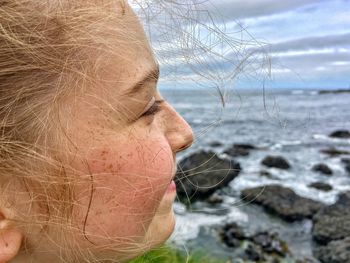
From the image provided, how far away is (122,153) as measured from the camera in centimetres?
160

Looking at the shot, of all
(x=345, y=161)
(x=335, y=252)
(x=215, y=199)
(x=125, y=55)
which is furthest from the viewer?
(x=345, y=161)

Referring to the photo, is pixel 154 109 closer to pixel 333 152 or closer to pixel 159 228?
pixel 159 228

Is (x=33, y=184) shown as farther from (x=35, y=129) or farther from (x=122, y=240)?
(x=122, y=240)

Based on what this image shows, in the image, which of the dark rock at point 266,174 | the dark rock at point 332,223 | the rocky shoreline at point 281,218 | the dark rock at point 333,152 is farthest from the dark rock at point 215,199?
the dark rock at point 333,152

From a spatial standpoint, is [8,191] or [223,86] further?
[223,86]

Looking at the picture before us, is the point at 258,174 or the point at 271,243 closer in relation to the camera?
the point at 271,243

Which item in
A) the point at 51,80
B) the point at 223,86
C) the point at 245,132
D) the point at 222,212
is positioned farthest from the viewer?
the point at 245,132

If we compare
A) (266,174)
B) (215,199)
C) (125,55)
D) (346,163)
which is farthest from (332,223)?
(125,55)

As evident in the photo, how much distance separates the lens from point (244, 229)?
422 inches

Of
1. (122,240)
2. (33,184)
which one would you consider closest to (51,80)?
(33,184)

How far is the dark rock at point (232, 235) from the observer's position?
10008 mm

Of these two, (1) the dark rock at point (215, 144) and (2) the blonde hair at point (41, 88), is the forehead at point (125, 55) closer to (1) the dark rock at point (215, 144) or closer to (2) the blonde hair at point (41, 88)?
(2) the blonde hair at point (41, 88)

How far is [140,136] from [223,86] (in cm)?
48

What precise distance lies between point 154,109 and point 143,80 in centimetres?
16
